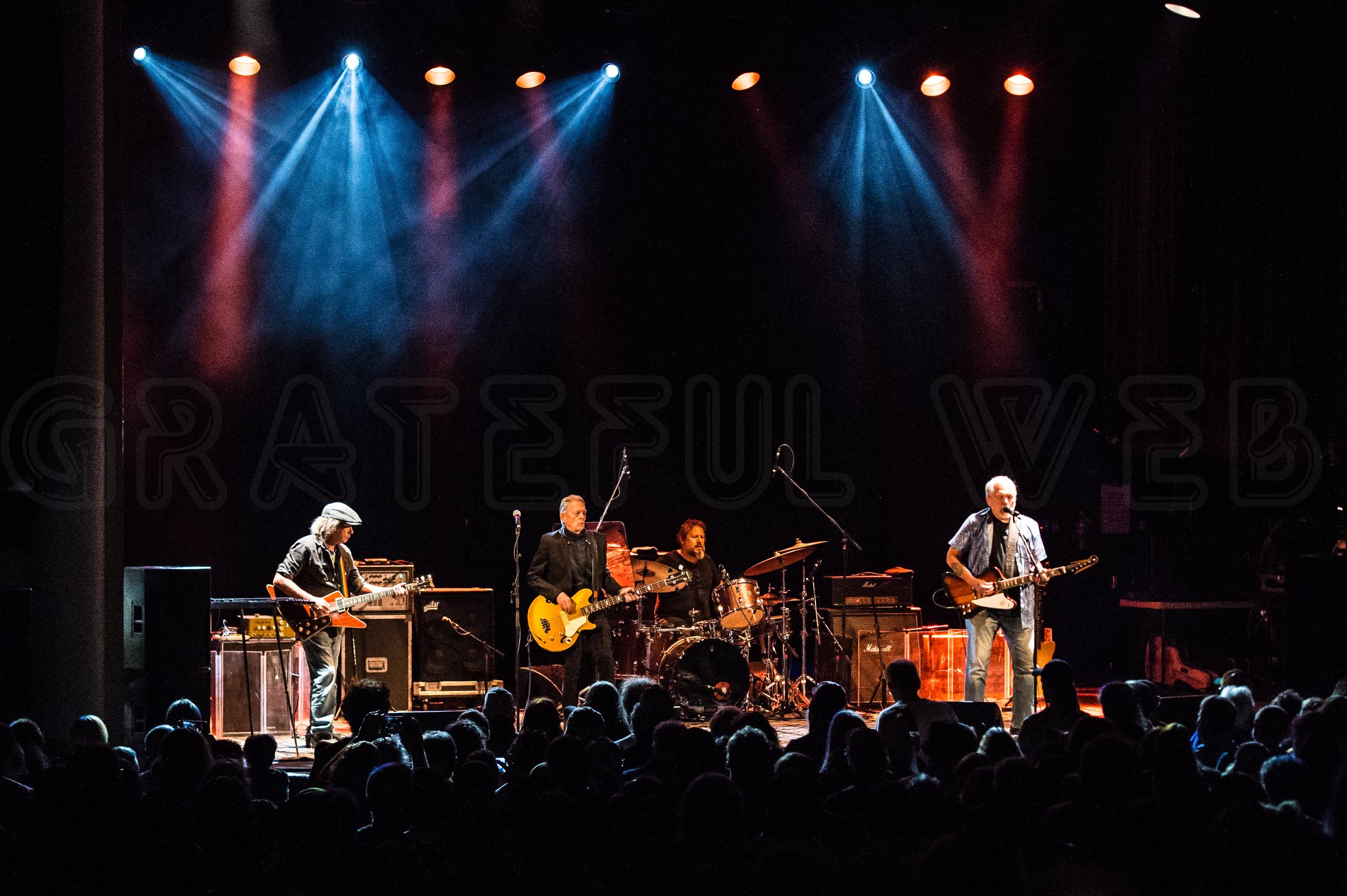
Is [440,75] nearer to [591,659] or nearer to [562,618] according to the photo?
[562,618]

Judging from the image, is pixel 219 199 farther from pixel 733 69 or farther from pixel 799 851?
pixel 799 851

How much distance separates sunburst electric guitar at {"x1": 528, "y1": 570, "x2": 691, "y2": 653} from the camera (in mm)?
10398

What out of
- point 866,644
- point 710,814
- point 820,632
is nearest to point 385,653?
point 820,632

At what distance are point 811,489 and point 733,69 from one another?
4228mm

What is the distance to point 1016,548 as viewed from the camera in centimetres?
970

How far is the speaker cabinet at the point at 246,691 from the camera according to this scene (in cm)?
1034

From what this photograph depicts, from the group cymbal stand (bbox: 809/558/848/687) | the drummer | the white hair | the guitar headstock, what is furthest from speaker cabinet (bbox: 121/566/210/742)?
the guitar headstock

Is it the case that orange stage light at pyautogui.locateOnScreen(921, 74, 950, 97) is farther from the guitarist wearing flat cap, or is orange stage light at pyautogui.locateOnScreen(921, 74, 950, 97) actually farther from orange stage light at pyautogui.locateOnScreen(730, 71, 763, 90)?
the guitarist wearing flat cap

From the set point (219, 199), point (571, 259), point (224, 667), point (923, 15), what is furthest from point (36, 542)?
point (923, 15)

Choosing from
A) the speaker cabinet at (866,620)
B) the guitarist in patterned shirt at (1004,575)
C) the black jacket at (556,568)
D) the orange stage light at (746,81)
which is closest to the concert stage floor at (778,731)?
the guitarist in patterned shirt at (1004,575)

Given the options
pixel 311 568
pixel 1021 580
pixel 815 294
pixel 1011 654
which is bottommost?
pixel 1011 654

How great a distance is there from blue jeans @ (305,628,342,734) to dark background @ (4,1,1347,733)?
9.89ft

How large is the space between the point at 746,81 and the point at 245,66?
15.3 feet

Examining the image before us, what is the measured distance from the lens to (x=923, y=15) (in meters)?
11.5
